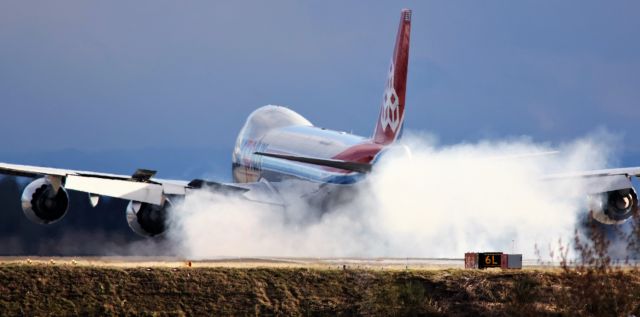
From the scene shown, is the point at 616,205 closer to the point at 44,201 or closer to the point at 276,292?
the point at 44,201

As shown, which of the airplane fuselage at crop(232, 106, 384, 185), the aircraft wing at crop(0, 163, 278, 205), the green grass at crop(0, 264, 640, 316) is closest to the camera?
the green grass at crop(0, 264, 640, 316)

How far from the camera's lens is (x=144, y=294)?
3819 centimetres

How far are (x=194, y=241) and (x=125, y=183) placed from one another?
530 cm

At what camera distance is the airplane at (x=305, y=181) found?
5519cm

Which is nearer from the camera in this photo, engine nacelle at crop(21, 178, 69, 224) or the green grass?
the green grass

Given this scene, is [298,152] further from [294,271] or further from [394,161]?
[294,271]

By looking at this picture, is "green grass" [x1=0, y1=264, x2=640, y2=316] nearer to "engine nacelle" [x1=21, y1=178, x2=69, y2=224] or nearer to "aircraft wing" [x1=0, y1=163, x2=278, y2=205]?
"aircraft wing" [x1=0, y1=163, x2=278, y2=205]

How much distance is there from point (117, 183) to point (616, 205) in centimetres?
1936

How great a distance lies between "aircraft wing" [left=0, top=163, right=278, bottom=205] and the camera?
5431 centimetres

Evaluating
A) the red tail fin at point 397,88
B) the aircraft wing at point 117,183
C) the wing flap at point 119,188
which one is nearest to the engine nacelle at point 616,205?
the red tail fin at point 397,88

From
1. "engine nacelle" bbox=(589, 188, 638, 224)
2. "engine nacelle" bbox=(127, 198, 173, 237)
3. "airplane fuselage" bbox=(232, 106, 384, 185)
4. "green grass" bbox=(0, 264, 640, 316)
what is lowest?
"green grass" bbox=(0, 264, 640, 316)

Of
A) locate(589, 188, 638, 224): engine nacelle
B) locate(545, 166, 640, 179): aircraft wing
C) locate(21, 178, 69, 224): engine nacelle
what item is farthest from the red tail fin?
locate(21, 178, 69, 224): engine nacelle

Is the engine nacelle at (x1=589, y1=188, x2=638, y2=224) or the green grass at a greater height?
the engine nacelle at (x1=589, y1=188, x2=638, y2=224)

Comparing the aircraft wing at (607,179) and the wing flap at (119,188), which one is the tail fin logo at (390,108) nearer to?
the aircraft wing at (607,179)
